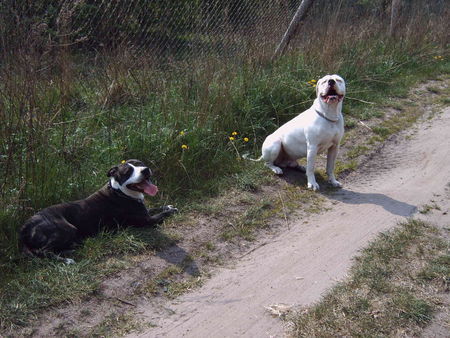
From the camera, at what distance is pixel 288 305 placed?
3.72 m

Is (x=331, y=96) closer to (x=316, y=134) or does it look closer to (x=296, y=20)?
(x=316, y=134)

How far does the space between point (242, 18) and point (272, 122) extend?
1867 millimetres

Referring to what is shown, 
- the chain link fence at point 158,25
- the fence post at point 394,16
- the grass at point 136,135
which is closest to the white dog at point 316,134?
the grass at point 136,135

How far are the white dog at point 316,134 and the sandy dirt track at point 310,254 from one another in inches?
17.7

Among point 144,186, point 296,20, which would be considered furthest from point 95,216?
point 296,20

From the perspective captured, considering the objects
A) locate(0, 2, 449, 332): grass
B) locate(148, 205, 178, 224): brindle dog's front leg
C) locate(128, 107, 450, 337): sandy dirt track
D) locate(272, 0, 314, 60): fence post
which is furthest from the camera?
locate(272, 0, 314, 60): fence post

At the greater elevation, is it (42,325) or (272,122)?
(272,122)

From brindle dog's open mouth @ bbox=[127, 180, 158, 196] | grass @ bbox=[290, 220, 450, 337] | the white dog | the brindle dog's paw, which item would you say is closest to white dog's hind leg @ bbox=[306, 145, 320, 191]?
the white dog

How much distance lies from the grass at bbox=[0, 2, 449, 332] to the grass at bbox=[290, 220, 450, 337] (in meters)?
1.01

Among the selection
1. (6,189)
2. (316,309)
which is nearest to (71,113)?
(6,189)

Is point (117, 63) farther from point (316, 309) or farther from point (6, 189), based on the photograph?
point (316, 309)

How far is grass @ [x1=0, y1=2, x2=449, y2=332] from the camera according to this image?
4145 millimetres

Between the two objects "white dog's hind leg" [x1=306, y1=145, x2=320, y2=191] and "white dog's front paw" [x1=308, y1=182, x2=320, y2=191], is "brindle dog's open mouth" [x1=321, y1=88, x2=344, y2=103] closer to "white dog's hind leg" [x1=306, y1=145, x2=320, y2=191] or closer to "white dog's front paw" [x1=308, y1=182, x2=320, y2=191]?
"white dog's hind leg" [x1=306, y1=145, x2=320, y2=191]

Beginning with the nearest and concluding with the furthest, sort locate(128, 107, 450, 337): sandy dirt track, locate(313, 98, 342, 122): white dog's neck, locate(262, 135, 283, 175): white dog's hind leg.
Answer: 1. locate(128, 107, 450, 337): sandy dirt track
2. locate(313, 98, 342, 122): white dog's neck
3. locate(262, 135, 283, 175): white dog's hind leg
